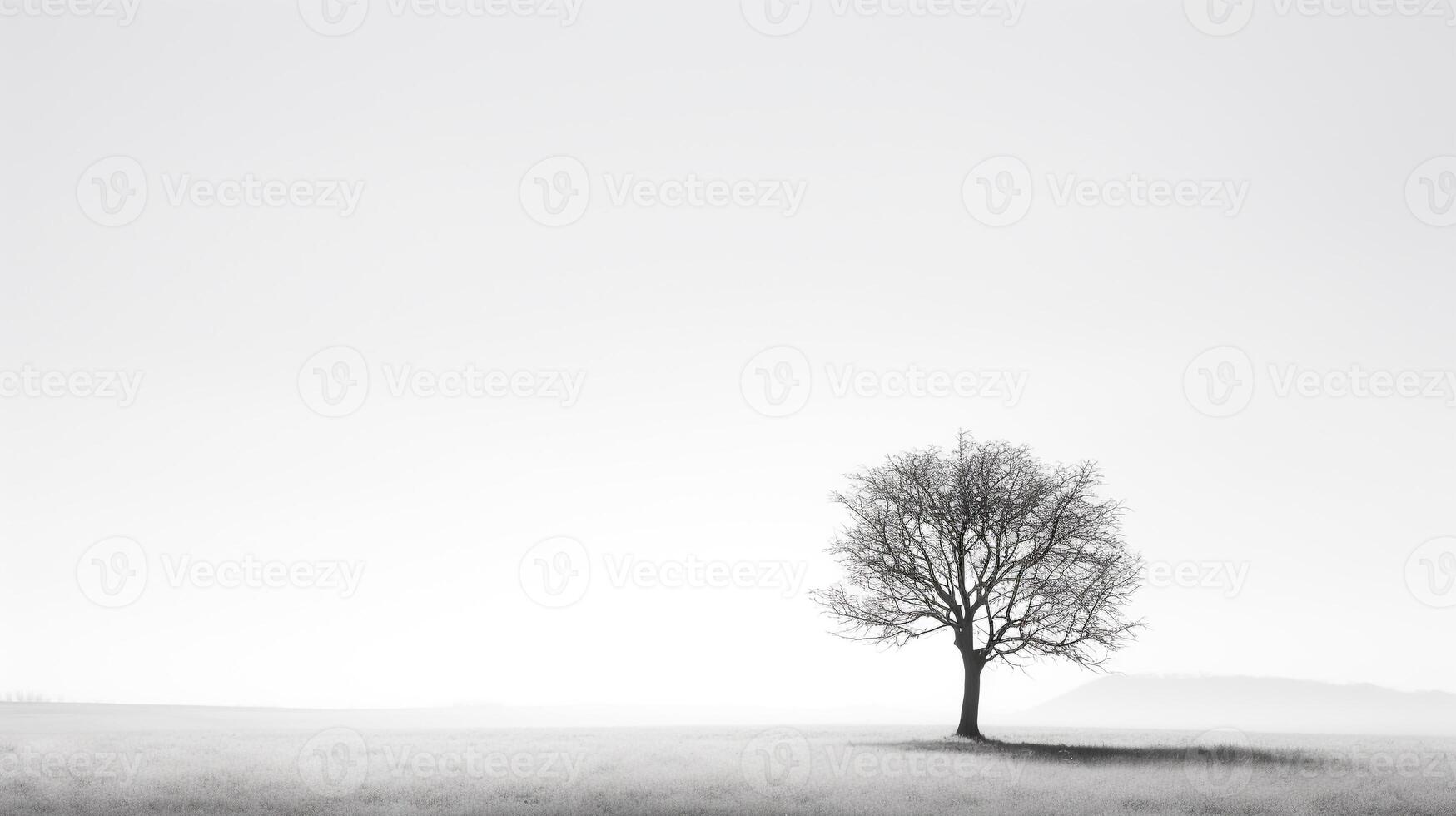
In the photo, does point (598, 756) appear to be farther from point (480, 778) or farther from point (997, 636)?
point (997, 636)

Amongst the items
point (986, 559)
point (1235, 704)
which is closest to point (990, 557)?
→ point (986, 559)

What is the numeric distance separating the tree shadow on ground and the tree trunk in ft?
2.46

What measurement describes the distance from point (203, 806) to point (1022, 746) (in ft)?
84.1

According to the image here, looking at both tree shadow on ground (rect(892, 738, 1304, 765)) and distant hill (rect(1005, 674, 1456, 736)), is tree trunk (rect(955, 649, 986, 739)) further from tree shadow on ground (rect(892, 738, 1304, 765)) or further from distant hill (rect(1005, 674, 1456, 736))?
distant hill (rect(1005, 674, 1456, 736))

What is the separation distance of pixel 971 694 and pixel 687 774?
15.2 metres

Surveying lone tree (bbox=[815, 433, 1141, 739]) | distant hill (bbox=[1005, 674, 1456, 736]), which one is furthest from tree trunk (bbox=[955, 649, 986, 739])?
distant hill (bbox=[1005, 674, 1456, 736])

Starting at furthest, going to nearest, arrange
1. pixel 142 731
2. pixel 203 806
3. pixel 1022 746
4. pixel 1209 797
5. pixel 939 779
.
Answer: pixel 142 731
pixel 1022 746
pixel 939 779
pixel 1209 797
pixel 203 806

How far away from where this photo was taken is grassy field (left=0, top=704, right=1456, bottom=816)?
23469mm

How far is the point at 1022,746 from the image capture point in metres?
36.3

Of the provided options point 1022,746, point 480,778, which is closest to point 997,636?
point 1022,746

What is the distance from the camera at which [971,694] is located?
38656 millimetres

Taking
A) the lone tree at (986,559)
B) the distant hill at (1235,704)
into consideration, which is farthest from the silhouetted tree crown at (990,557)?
the distant hill at (1235,704)

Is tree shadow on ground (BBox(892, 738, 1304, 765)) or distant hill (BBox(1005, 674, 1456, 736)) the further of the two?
distant hill (BBox(1005, 674, 1456, 736))

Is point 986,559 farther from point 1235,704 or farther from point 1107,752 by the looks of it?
point 1235,704
